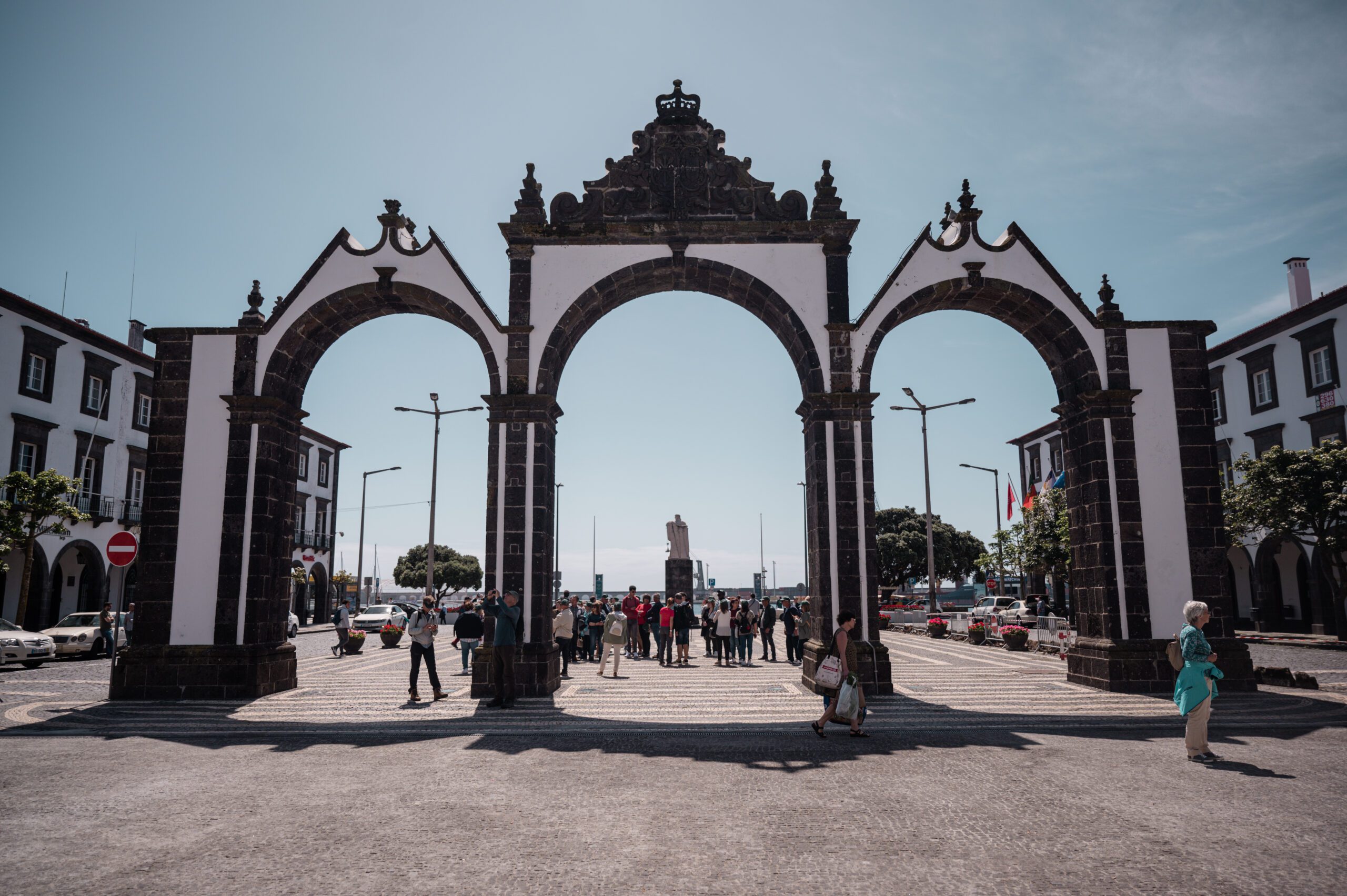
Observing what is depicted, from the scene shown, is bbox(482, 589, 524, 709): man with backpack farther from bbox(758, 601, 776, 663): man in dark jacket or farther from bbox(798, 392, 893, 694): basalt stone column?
bbox(758, 601, 776, 663): man in dark jacket

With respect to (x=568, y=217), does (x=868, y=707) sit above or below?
below

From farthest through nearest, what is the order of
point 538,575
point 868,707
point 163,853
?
point 538,575 → point 868,707 → point 163,853

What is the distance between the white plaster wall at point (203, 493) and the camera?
1298 centimetres

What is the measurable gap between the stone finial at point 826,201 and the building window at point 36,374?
26506mm

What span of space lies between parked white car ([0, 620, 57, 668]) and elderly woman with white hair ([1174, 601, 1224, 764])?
22332 millimetres

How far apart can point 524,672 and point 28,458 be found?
2351 centimetres

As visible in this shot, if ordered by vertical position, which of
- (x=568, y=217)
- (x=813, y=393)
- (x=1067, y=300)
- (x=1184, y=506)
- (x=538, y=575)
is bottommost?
(x=538, y=575)

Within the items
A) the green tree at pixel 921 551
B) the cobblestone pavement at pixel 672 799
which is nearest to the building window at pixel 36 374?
the cobblestone pavement at pixel 672 799

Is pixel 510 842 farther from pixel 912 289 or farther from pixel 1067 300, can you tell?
pixel 1067 300

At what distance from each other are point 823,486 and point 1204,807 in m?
7.58

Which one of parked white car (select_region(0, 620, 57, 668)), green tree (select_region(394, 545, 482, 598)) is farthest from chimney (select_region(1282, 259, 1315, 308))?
green tree (select_region(394, 545, 482, 598))

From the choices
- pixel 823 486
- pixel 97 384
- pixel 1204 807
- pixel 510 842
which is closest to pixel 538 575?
pixel 823 486

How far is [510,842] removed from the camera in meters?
5.23

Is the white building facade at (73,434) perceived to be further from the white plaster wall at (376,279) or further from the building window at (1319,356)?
the building window at (1319,356)
